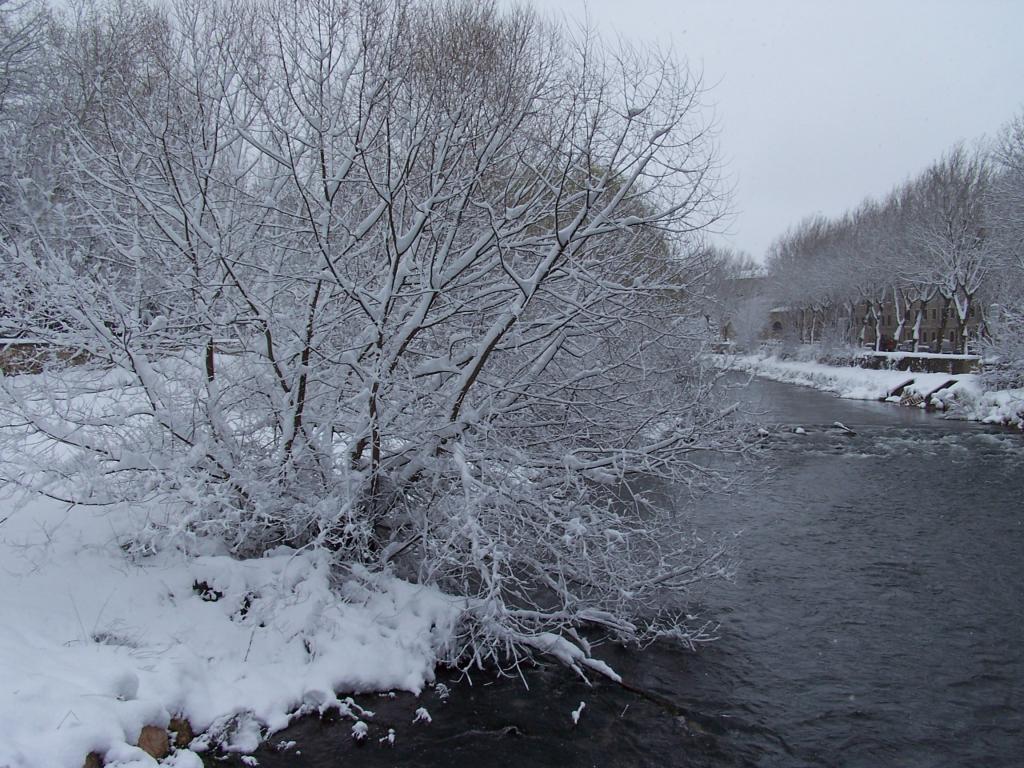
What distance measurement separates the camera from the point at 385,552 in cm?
662

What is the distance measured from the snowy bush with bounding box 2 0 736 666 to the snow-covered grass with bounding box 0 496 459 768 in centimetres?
34

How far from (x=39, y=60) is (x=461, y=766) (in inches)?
754

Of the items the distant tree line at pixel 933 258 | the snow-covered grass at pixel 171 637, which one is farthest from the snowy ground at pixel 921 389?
the snow-covered grass at pixel 171 637

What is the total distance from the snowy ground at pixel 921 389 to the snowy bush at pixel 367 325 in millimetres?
4048

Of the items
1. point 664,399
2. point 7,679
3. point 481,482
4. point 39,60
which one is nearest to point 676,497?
point 664,399

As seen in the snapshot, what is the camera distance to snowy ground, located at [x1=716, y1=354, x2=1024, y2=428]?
20.9 m

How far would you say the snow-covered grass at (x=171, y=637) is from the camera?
161 inches

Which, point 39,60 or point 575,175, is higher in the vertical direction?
point 39,60

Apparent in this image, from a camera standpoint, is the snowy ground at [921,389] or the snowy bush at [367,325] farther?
the snowy ground at [921,389]

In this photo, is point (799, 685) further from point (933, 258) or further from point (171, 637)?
point (933, 258)

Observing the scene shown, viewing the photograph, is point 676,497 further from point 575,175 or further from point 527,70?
point 527,70

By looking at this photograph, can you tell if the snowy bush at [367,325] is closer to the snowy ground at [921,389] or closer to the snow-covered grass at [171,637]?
the snow-covered grass at [171,637]

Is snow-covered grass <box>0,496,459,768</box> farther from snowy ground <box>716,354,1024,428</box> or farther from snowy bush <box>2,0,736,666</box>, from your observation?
snowy ground <box>716,354,1024,428</box>

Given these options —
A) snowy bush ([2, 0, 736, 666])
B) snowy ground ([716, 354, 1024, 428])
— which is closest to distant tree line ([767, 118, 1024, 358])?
snowy ground ([716, 354, 1024, 428])
